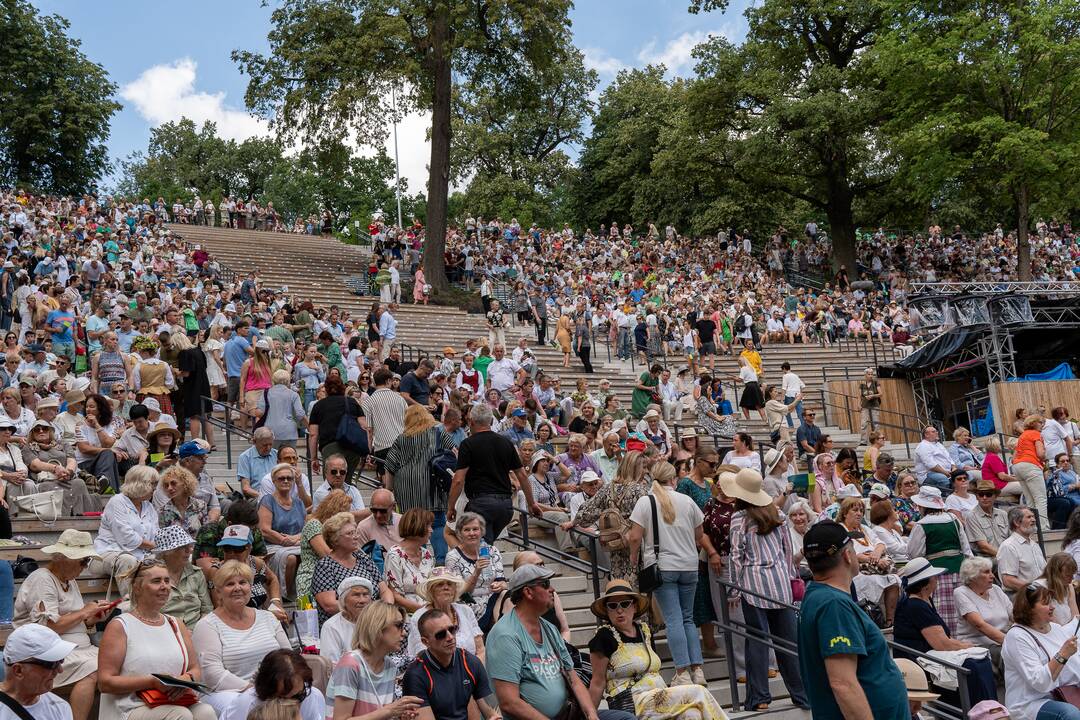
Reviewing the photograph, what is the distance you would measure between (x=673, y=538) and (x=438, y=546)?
7.87ft

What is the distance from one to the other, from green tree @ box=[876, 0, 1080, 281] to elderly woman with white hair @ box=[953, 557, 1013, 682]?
1107 inches

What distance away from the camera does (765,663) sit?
8.80 metres

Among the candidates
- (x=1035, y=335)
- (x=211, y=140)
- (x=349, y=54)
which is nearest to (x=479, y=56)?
(x=349, y=54)

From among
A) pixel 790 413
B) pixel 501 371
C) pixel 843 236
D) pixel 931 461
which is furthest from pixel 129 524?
pixel 843 236

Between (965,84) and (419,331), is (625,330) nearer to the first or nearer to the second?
(419,331)

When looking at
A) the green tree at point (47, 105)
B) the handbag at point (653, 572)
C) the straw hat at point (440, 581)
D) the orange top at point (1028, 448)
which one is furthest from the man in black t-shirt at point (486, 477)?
the green tree at point (47, 105)

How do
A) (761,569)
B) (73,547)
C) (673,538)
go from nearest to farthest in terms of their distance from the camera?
(73,547), (673,538), (761,569)

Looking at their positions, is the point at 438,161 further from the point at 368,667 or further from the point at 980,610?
the point at 368,667

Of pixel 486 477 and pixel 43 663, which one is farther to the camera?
pixel 486 477

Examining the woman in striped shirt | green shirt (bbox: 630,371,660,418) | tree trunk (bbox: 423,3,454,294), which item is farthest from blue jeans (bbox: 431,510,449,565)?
tree trunk (bbox: 423,3,454,294)

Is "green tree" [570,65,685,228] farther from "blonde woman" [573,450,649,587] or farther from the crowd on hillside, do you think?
"blonde woman" [573,450,649,587]

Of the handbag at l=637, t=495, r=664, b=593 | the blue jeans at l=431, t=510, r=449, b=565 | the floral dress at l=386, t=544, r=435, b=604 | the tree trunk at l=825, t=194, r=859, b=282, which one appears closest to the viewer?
the floral dress at l=386, t=544, r=435, b=604

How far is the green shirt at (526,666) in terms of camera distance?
6410 millimetres

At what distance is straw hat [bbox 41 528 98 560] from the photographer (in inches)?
299
